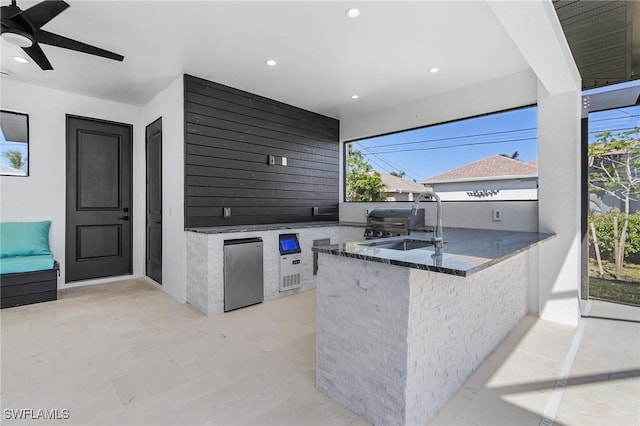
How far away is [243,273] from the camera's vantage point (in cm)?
349

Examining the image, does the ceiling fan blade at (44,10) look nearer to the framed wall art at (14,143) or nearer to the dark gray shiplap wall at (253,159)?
the dark gray shiplap wall at (253,159)

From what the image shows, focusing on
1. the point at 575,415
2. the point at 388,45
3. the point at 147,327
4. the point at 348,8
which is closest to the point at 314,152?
the point at 388,45

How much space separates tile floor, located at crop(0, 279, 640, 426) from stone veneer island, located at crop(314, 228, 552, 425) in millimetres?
150

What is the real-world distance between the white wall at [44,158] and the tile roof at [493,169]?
4.98m

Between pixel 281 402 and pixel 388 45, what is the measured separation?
9.69 ft

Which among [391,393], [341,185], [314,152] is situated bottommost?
[391,393]

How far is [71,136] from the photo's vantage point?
425cm

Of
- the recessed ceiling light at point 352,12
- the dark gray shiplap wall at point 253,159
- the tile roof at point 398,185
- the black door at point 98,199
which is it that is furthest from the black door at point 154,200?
the tile roof at point 398,185

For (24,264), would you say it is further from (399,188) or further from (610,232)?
(610,232)

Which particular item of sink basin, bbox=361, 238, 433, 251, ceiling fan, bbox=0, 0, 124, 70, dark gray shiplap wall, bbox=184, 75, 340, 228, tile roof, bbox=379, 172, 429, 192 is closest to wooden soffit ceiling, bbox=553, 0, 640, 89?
sink basin, bbox=361, 238, 433, 251

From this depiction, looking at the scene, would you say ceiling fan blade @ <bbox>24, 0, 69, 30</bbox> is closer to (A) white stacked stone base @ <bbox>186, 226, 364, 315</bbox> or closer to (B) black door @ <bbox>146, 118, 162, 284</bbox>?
(B) black door @ <bbox>146, 118, 162, 284</bbox>

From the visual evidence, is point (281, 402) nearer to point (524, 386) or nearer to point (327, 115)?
point (524, 386)

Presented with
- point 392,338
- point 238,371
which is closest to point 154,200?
point 238,371

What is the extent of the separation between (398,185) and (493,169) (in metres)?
1.24
